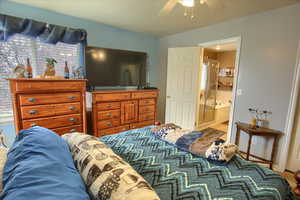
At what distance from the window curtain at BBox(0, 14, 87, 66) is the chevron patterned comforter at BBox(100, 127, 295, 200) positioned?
2.15 metres

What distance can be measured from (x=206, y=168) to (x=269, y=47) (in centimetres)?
227

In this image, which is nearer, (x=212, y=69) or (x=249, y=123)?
(x=249, y=123)

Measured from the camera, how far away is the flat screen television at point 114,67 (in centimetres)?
276

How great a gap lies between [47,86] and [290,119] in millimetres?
3435

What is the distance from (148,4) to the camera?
87.4 inches

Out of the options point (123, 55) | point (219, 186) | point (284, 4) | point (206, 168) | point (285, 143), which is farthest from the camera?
point (123, 55)

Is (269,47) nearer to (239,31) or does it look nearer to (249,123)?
(239,31)

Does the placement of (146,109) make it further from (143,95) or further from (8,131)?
(8,131)

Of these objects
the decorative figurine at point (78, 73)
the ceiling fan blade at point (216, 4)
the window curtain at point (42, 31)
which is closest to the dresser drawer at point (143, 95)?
the decorative figurine at point (78, 73)

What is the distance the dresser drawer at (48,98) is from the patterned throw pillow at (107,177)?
137cm

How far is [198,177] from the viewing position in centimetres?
106

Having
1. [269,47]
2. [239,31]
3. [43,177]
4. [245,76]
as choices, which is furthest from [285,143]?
[43,177]

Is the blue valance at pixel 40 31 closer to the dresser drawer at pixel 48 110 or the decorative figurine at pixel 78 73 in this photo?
the decorative figurine at pixel 78 73

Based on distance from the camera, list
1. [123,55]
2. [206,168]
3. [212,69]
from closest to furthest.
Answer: [206,168] < [123,55] < [212,69]
